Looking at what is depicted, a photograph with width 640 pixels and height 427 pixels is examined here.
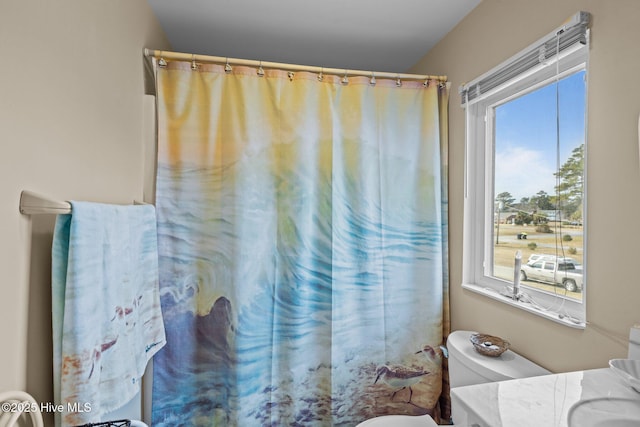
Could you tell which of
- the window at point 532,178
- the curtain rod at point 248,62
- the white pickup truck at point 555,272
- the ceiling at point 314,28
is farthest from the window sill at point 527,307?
the ceiling at point 314,28

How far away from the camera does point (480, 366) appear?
135cm

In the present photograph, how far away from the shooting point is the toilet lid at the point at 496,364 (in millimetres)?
1295

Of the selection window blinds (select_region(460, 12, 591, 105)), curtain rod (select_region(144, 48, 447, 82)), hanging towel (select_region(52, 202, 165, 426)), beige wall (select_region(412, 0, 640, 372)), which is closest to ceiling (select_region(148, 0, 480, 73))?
curtain rod (select_region(144, 48, 447, 82))

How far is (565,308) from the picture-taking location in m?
1.31

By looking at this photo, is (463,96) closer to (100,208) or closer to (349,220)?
(349,220)

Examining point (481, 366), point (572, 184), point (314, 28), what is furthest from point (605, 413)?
point (314, 28)

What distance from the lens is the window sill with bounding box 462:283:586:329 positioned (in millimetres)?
1212

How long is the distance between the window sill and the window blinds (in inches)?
Answer: 38.9

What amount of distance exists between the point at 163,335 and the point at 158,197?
2.25ft

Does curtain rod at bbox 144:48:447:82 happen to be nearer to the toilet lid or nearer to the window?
the window

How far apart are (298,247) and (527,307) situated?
1106 millimetres

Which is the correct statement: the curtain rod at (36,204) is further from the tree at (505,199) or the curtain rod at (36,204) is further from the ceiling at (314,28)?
the tree at (505,199)

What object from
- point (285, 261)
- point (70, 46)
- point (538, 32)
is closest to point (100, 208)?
point (70, 46)

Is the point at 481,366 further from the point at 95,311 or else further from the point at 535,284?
the point at 95,311
